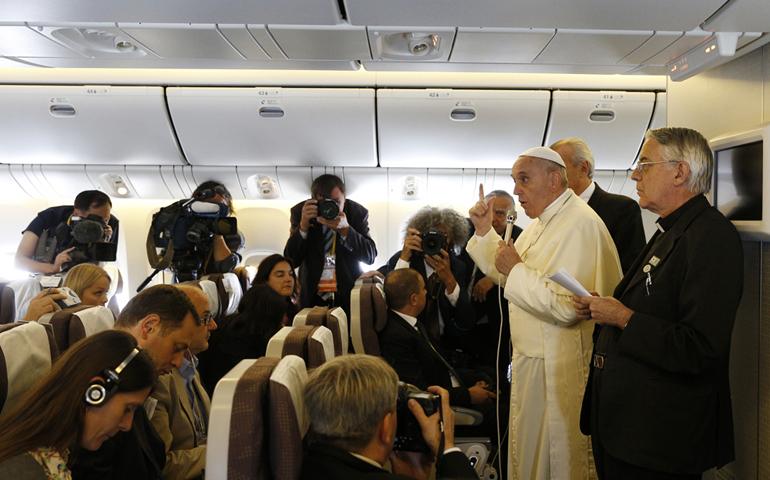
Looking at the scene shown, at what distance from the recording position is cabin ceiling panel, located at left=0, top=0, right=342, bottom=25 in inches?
82.0

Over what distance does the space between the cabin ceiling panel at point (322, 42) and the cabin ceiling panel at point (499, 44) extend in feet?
1.55

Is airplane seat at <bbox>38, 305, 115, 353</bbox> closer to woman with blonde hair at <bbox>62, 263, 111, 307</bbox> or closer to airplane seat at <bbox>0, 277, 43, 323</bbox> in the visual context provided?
woman with blonde hair at <bbox>62, 263, 111, 307</bbox>

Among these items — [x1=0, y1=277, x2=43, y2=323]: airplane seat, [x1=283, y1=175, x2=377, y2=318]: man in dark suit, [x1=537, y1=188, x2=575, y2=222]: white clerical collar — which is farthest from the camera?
[x1=283, y1=175, x2=377, y2=318]: man in dark suit

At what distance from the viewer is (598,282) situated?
2.65 m

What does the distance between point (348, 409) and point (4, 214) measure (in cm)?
631

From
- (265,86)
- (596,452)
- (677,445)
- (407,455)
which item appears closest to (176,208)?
(265,86)

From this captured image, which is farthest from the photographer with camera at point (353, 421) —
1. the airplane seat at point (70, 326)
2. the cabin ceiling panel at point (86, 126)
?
the cabin ceiling panel at point (86, 126)

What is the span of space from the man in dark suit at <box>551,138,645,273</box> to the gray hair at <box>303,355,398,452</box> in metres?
2.11

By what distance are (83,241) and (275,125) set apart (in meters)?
1.79

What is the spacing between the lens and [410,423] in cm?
178

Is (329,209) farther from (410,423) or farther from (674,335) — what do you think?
(674,335)

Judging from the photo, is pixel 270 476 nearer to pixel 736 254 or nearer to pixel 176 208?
pixel 736 254

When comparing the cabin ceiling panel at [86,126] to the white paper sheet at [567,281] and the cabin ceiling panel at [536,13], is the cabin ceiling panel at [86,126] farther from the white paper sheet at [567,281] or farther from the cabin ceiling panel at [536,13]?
the white paper sheet at [567,281]

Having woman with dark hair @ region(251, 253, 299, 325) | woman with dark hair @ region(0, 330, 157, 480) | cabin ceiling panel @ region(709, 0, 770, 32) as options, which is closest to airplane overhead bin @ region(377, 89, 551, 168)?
woman with dark hair @ region(251, 253, 299, 325)
